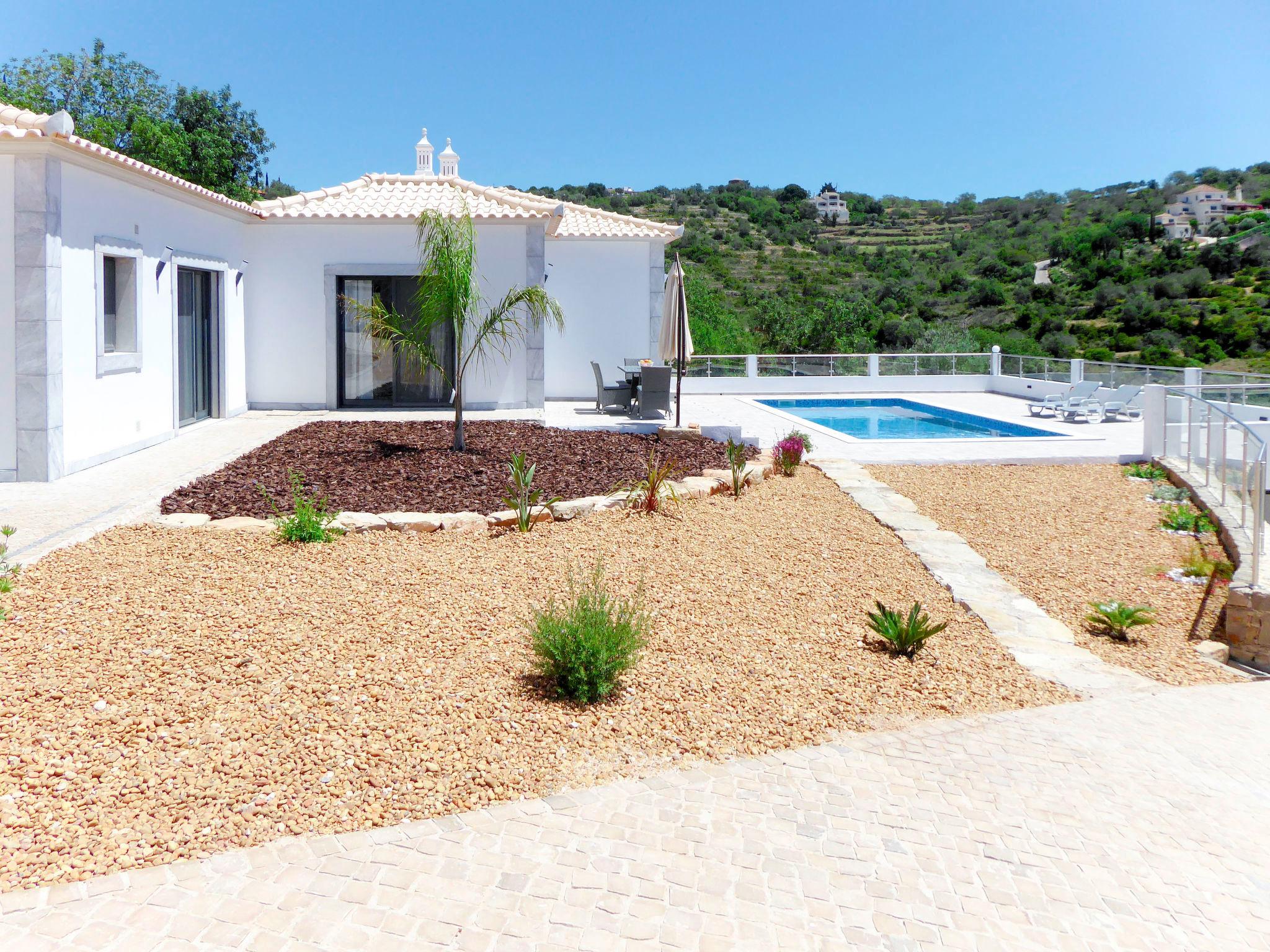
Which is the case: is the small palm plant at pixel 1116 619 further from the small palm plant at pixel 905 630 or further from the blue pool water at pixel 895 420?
the blue pool water at pixel 895 420

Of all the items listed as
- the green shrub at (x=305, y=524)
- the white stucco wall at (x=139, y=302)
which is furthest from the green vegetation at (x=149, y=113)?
the green shrub at (x=305, y=524)

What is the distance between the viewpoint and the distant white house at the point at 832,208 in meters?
60.0

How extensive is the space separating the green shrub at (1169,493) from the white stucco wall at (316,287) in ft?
31.3

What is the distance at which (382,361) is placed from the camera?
670 inches

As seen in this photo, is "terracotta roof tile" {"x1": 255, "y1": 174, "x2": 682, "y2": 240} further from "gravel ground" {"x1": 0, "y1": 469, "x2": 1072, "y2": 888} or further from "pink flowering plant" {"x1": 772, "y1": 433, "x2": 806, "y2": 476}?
"gravel ground" {"x1": 0, "y1": 469, "x2": 1072, "y2": 888}

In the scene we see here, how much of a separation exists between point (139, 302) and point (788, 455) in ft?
25.9

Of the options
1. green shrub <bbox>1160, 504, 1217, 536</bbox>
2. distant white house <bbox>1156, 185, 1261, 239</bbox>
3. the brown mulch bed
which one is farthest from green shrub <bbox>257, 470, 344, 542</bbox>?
distant white house <bbox>1156, 185, 1261, 239</bbox>

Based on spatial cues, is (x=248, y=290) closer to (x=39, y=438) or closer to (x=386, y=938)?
(x=39, y=438)

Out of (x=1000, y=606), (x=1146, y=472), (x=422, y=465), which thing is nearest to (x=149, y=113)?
(x=422, y=465)

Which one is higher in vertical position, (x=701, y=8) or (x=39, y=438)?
(x=701, y=8)

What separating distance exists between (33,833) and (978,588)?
6.07m

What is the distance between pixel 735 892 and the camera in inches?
134

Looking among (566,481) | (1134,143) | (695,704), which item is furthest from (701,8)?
(1134,143)

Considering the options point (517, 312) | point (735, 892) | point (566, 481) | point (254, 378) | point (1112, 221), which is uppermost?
point (1112, 221)
